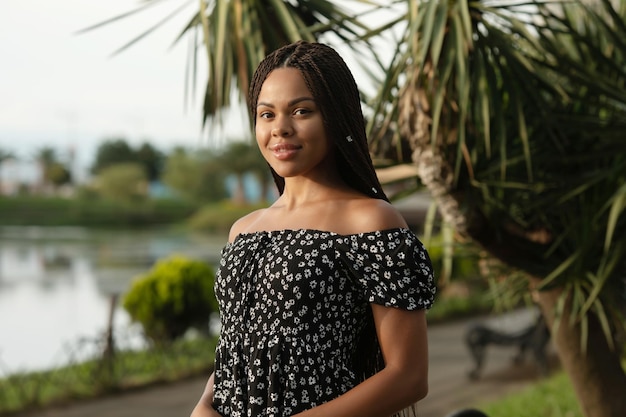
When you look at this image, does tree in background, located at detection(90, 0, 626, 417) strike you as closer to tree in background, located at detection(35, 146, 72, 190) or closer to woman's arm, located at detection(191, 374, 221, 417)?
woman's arm, located at detection(191, 374, 221, 417)

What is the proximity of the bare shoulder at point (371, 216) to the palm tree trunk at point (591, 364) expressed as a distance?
2968 mm

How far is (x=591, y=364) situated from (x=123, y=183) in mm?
54875

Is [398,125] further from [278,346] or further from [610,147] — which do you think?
[278,346]

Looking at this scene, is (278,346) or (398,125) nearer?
(278,346)

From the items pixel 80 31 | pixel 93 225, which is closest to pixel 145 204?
pixel 93 225

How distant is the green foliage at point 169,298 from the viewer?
10.1m

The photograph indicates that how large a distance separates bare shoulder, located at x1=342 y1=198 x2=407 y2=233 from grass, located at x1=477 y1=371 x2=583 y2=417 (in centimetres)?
484

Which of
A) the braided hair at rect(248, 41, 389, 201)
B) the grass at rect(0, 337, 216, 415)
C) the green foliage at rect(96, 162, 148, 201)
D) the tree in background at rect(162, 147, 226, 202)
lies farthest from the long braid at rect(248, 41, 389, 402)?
the green foliage at rect(96, 162, 148, 201)

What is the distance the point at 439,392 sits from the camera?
8.17 meters

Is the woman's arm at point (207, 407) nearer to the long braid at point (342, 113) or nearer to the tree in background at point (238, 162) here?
the long braid at point (342, 113)

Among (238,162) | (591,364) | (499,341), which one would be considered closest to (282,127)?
(591,364)

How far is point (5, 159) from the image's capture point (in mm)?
62375

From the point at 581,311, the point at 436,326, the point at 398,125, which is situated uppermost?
the point at 398,125

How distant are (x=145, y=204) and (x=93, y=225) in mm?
4373
